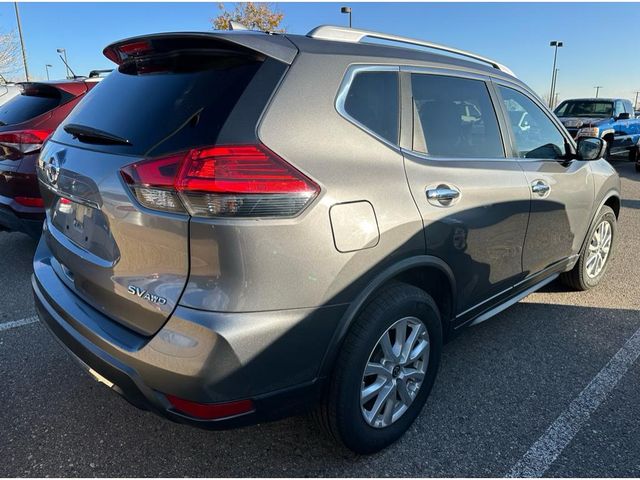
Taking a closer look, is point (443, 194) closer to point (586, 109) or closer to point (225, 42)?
point (225, 42)

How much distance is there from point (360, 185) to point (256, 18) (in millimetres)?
22501

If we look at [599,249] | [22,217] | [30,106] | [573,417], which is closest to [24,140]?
[30,106]

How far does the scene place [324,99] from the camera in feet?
6.03

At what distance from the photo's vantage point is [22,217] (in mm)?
3996

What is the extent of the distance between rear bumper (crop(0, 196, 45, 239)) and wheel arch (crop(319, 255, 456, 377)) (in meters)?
3.28

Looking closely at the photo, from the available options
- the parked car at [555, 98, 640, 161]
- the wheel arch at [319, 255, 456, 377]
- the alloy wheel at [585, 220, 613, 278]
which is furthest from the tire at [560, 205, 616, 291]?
the parked car at [555, 98, 640, 161]

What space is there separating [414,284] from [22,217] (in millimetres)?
3466

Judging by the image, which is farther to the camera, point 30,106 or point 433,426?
point 30,106

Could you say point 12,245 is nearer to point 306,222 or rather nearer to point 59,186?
point 59,186

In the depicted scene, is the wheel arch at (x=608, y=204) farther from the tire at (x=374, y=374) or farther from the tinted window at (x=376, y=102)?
the tinted window at (x=376, y=102)

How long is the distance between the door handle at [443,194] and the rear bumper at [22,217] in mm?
3397

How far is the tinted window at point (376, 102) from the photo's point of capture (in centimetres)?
197

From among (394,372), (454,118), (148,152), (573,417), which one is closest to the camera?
(148,152)

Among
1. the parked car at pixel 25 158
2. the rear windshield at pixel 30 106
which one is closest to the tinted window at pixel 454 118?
the parked car at pixel 25 158
